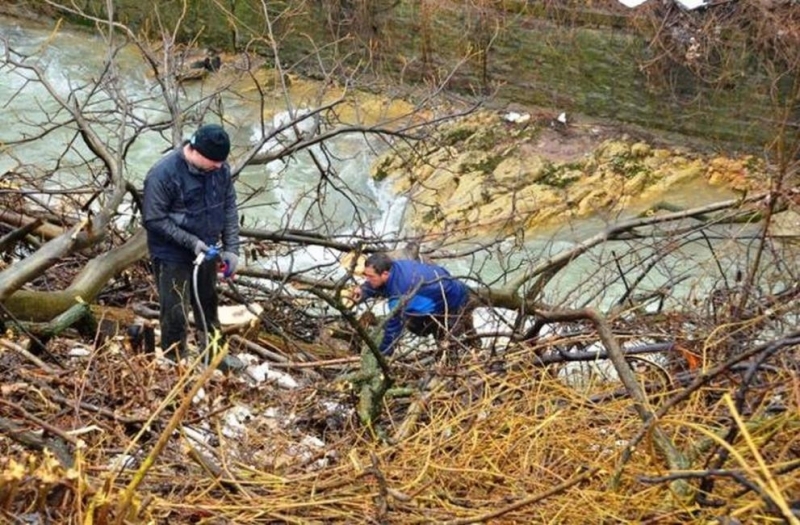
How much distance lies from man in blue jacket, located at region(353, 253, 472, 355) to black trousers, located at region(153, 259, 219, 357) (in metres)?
0.88

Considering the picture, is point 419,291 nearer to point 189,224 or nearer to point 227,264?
point 227,264

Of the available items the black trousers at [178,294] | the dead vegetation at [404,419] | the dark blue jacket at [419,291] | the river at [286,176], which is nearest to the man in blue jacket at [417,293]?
the dark blue jacket at [419,291]

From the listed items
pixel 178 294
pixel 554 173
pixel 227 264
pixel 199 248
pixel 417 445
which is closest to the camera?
pixel 417 445

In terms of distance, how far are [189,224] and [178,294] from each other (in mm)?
409

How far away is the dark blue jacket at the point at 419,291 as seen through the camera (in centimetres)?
553

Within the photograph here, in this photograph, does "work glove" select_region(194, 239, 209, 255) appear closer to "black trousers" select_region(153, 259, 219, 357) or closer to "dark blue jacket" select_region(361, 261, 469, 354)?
"black trousers" select_region(153, 259, 219, 357)

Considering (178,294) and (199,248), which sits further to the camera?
(178,294)

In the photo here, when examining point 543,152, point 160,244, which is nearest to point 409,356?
point 160,244

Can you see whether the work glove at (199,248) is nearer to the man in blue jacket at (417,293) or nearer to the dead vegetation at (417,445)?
the dead vegetation at (417,445)

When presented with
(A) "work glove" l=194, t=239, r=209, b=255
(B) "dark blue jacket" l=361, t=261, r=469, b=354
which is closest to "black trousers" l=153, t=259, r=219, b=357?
(A) "work glove" l=194, t=239, r=209, b=255

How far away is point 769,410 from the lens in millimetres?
3475

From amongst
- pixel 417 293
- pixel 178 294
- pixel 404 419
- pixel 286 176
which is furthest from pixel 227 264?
pixel 286 176

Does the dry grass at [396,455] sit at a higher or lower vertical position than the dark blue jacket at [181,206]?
lower

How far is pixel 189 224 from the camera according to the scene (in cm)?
527
